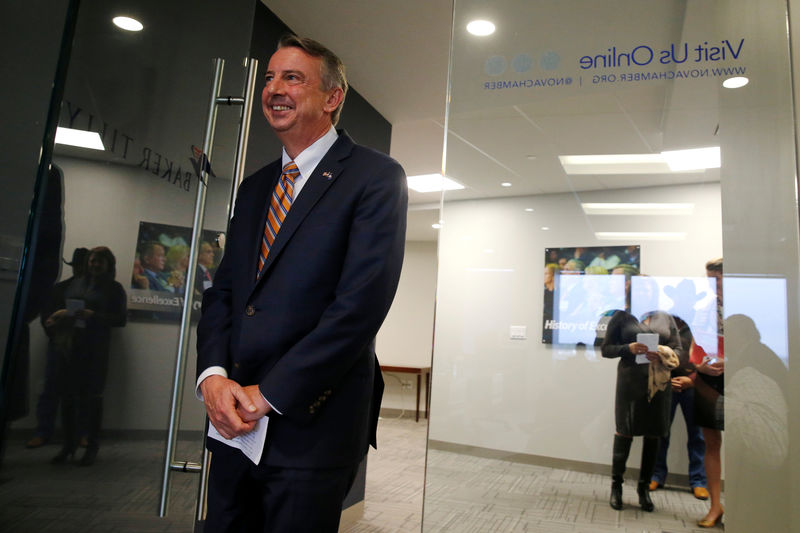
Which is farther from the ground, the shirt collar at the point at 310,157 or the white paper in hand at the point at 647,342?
the shirt collar at the point at 310,157

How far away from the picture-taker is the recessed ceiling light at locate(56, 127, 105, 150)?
111 cm

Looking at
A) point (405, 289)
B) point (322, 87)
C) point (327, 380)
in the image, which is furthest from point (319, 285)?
point (405, 289)

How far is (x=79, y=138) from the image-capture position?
115 centimetres

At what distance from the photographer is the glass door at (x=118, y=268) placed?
3.65 ft

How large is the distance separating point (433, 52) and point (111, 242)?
2606mm

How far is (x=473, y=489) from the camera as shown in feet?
7.19

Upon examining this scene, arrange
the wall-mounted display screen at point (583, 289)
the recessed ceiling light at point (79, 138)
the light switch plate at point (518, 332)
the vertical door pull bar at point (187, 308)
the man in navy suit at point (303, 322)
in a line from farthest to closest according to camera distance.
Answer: the light switch plate at point (518, 332)
the wall-mounted display screen at point (583, 289)
the vertical door pull bar at point (187, 308)
the recessed ceiling light at point (79, 138)
the man in navy suit at point (303, 322)

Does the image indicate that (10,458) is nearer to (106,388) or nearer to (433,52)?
(106,388)

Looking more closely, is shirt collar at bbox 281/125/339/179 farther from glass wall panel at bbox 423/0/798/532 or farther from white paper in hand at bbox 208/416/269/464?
glass wall panel at bbox 423/0/798/532

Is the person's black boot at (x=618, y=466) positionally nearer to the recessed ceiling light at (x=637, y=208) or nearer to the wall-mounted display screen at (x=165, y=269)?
the recessed ceiling light at (x=637, y=208)

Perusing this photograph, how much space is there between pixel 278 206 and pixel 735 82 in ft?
5.40

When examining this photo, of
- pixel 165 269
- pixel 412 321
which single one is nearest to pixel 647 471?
pixel 165 269

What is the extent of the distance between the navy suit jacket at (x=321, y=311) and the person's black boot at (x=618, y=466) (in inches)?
46.3

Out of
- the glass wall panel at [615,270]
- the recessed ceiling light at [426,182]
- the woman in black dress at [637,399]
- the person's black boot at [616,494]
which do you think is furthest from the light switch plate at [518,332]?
the recessed ceiling light at [426,182]
